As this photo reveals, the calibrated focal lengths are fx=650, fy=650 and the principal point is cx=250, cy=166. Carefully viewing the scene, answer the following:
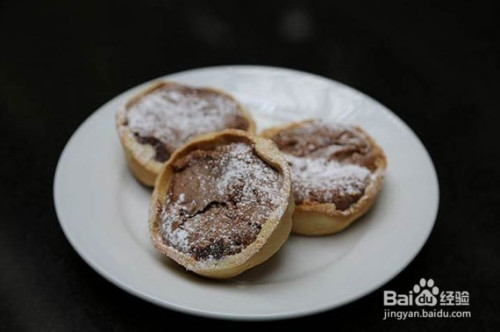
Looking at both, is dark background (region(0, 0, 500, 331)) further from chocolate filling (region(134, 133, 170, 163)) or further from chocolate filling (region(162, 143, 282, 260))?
chocolate filling (region(134, 133, 170, 163))

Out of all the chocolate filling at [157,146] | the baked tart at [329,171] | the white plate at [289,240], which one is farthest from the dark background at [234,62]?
the chocolate filling at [157,146]

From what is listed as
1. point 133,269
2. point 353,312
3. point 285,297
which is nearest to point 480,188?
point 353,312

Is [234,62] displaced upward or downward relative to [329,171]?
upward

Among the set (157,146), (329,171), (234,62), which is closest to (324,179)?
(329,171)

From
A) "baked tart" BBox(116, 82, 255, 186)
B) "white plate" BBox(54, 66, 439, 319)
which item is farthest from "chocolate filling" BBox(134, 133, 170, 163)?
"white plate" BBox(54, 66, 439, 319)

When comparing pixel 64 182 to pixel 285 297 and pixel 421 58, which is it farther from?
pixel 421 58

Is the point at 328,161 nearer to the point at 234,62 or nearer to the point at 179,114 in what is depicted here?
the point at 179,114
